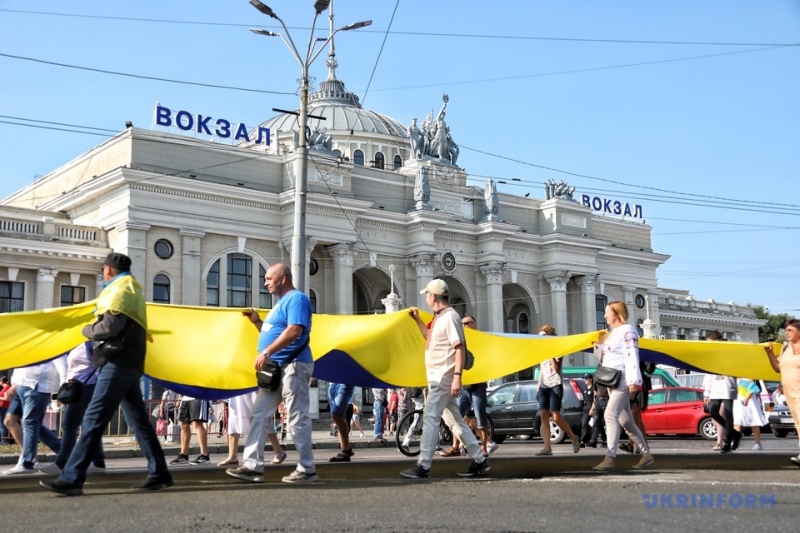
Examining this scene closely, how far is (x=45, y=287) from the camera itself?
1559 inches

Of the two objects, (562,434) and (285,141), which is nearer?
(562,434)

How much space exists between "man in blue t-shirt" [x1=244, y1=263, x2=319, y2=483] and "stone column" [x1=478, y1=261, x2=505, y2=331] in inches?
1723

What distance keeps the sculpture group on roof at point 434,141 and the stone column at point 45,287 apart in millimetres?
23030

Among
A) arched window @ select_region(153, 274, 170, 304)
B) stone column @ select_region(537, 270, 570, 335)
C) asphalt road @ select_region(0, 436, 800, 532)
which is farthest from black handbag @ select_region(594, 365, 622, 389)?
stone column @ select_region(537, 270, 570, 335)

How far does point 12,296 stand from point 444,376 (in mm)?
34126

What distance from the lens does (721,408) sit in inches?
589

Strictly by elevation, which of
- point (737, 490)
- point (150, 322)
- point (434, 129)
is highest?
point (434, 129)

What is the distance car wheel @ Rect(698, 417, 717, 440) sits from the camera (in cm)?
2269

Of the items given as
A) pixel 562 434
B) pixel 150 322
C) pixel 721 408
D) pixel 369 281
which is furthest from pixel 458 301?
pixel 150 322

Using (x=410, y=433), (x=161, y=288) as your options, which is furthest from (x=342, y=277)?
(x=410, y=433)

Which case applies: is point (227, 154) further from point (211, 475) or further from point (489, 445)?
point (211, 475)

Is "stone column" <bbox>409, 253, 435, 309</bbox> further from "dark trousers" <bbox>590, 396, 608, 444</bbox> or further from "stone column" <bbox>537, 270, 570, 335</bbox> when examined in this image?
"dark trousers" <bbox>590, 396, 608, 444</bbox>

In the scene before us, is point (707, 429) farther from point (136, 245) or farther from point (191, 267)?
point (136, 245)

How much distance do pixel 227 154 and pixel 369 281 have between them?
11934mm
